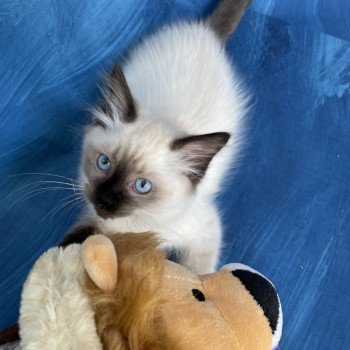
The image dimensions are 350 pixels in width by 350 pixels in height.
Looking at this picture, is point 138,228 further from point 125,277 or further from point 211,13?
point 211,13

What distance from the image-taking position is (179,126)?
121cm

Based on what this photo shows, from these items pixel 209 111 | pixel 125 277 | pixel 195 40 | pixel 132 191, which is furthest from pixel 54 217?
pixel 125 277

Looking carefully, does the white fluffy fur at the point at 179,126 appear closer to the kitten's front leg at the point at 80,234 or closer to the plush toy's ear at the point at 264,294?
the kitten's front leg at the point at 80,234

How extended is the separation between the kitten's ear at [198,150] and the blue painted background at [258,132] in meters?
0.42

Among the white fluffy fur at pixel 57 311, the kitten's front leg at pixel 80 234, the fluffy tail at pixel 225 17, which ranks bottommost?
the kitten's front leg at pixel 80 234

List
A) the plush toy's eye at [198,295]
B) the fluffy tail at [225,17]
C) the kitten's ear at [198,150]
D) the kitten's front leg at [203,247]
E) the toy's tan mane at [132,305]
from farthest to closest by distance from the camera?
the fluffy tail at [225,17], the kitten's front leg at [203,247], the kitten's ear at [198,150], the plush toy's eye at [198,295], the toy's tan mane at [132,305]

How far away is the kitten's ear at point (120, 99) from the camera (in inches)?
42.3

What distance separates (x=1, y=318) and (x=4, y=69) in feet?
2.41

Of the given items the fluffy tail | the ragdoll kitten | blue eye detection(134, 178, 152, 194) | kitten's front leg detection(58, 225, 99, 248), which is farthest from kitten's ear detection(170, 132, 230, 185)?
the fluffy tail

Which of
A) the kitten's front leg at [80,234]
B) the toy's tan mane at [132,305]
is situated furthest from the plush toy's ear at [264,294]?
the kitten's front leg at [80,234]

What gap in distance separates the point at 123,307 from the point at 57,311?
0.31ft

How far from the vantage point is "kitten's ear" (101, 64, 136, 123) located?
3.52 feet

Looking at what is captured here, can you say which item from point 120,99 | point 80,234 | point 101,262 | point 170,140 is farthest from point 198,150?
point 101,262

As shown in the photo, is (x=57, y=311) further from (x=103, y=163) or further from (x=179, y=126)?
(x=179, y=126)
